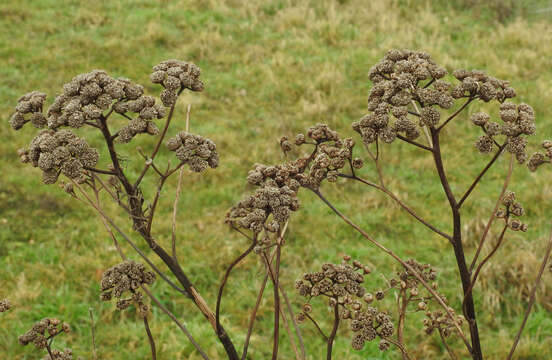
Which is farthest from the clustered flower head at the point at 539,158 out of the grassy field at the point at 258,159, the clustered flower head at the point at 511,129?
the grassy field at the point at 258,159

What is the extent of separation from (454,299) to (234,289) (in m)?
2.06

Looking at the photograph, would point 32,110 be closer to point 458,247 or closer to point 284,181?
point 284,181

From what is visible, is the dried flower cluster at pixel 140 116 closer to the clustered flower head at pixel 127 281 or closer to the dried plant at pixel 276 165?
the dried plant at pixel 276 165

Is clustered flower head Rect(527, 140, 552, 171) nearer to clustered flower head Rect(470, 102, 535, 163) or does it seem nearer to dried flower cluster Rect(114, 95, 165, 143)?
clustered flower head Rect(470, 102, 535, 163)

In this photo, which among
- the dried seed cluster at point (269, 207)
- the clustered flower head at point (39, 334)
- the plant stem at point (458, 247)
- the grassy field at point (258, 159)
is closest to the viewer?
the dried seed cluster at point (269, 207)

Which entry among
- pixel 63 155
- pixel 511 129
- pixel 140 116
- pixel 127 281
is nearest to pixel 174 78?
pixel 140 116

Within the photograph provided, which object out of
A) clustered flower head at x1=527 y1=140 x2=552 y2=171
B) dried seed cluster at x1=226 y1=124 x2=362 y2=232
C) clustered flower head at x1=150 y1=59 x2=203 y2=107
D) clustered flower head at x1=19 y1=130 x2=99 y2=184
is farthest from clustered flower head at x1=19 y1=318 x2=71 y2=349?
clustered flower head at x1=527 y1=140 x2=552 y2=171

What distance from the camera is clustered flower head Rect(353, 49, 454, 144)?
50.9 inches

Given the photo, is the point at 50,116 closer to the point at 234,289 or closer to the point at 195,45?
the point at 234,289

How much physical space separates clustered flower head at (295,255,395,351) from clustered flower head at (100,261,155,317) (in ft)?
1.42

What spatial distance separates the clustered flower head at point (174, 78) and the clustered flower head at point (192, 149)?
0.38 ft

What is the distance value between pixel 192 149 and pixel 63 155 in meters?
0.31

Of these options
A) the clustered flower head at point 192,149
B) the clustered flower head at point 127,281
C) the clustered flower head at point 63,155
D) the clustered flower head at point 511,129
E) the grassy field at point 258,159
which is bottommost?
the clustered flower head at point 127,281

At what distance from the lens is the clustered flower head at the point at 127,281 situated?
1.35 meters
